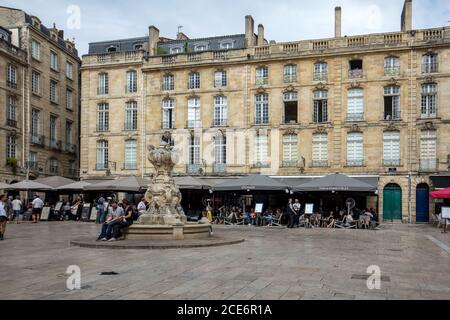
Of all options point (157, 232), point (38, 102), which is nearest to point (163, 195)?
point (157, 232)

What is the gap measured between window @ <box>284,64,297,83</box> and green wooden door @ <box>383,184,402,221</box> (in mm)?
8734

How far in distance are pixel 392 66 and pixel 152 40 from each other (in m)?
16.5

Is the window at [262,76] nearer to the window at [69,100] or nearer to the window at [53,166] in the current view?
the window at [53,166]

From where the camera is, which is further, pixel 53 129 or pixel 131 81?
pixel 53 129

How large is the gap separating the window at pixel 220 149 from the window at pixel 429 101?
12.1 m

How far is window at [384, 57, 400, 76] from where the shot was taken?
30969 mm

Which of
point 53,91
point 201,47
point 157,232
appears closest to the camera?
point 157,232

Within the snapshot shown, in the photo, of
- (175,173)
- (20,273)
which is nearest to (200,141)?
(175,173)

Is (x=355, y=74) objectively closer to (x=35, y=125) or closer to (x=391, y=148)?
(x=391, y=148)

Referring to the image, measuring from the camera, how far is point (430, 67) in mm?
30359

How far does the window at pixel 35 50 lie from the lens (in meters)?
38.1

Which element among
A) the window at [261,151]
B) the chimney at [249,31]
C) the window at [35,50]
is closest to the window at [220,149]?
the window at [261,151]

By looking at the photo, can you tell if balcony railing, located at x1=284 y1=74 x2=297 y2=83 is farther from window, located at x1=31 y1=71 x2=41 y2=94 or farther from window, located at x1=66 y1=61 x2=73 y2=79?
window, located at x1=66 y1=61 x2=73 y2=79
